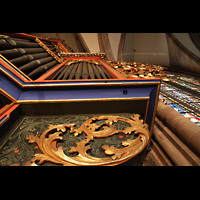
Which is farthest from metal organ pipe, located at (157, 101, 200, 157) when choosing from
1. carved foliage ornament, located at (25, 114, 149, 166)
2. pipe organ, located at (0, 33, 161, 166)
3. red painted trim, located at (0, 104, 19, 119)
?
red painted trim, located at (0, 104, 19, 119)

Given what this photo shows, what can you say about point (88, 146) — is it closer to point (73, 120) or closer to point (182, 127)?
point (73, 120)

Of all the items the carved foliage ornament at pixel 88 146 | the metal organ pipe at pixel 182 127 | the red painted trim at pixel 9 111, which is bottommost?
the metal organ pipe at pixel 182 127

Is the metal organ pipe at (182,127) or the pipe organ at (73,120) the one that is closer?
the pipe organ at (73,120)

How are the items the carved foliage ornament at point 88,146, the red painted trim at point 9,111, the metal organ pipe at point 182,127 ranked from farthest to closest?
the metal organ pipe at point 182,127 → the red painted trim at point 9,111 → the carved foliage ornament at point 88,146

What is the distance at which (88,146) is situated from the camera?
0.75 m

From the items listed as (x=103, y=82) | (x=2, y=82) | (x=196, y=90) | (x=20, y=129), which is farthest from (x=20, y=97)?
(x=196, y=90)

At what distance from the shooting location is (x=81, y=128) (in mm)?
921

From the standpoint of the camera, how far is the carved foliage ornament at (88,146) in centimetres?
66

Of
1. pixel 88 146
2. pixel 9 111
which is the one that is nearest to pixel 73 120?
pixel 88 146

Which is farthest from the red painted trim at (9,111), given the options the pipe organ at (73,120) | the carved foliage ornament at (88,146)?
the carved foliage ornament at (88,146)

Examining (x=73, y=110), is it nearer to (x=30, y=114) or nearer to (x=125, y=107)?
(x=30, y=114)

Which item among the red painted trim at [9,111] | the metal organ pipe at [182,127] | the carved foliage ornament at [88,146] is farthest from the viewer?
the metal organ pipe at [182,127]

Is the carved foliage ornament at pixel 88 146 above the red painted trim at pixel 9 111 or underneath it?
underneath

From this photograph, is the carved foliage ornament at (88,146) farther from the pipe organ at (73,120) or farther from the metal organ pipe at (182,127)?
the metal organ pipe at (182,127)
